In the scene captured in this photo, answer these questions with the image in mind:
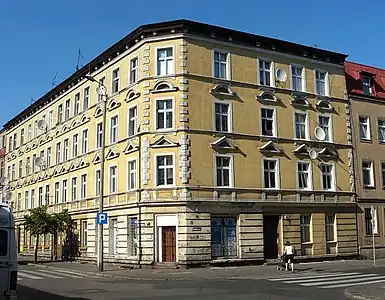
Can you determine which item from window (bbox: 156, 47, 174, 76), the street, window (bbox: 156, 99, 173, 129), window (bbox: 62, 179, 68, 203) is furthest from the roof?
the street

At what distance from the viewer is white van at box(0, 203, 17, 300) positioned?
38.7 ft

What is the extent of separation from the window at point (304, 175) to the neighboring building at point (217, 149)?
0.07 meters

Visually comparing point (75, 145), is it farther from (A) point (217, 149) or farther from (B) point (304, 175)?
(B) point (304, 175)

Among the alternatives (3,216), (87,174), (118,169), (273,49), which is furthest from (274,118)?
(3,216)

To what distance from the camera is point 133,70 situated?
3394 centimetres

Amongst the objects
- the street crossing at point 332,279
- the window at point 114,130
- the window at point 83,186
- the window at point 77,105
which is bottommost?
the street crossing at point 332,279

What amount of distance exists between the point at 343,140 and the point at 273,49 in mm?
8058

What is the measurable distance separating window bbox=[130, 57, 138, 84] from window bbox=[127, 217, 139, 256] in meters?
8.63

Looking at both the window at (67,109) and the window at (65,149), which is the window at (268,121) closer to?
the window at (67,109)

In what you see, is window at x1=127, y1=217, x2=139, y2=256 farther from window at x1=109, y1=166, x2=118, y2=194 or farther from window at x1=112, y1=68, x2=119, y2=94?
window at x1=112, y1=68, x2=119, y2=94

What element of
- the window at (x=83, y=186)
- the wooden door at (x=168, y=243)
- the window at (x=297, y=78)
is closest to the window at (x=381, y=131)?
the window at (x=297, y=78)

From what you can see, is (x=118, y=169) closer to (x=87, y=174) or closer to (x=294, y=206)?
(x=87, y=174)

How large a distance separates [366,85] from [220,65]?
13114mm

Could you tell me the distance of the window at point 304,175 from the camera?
113ft
